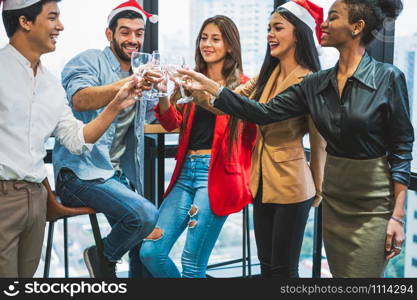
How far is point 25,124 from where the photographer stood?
198 cm

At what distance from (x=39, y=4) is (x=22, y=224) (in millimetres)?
→ 819

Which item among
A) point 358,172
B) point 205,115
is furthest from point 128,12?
point 358,172

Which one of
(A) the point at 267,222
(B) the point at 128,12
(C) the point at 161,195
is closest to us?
(A) the point at 267,222

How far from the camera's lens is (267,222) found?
2.44 m

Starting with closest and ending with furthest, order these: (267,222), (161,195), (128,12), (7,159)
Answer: (7,159) → (267,222) → (128,12) → (161,195)

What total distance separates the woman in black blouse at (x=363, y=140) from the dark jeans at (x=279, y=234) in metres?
0.29

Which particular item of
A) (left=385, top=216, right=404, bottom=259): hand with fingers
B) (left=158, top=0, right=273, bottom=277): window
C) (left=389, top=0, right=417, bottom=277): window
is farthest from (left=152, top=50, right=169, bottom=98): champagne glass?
(left=158, top=0, right=273, bottom=277): window

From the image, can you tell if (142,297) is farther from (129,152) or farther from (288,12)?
(288,12)

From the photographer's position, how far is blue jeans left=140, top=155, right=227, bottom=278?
2.61m

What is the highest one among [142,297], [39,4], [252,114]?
[39,4]

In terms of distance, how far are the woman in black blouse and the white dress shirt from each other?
103 cm

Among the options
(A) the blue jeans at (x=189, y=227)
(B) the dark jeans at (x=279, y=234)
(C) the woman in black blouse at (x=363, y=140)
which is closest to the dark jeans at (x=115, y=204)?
(A) the blue jeans at (x=189, y=227)

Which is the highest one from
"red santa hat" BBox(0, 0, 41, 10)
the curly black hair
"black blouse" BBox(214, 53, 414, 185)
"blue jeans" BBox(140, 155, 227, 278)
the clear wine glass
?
"red santa hat" BBox(0, 0, 41, 10)

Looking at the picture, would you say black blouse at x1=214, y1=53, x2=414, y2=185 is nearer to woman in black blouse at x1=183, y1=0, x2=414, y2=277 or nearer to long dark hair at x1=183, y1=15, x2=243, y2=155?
woman in black blouse at x1=183, y1=0, x2=414, y2=277
